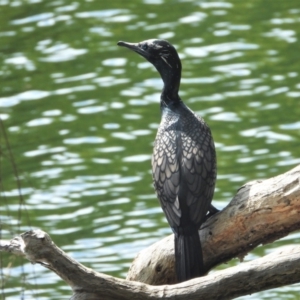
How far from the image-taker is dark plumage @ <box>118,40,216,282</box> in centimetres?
646

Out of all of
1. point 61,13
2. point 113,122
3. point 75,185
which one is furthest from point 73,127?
point 61,13

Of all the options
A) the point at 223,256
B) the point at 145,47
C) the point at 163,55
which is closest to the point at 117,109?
the point at 145,47

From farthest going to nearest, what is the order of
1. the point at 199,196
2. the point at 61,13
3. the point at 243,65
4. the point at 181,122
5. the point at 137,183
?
1. the point at 61,13
2. the point at 243,65
3. the point at 137,183
4. the point at 181,122
5. the point at 199,196

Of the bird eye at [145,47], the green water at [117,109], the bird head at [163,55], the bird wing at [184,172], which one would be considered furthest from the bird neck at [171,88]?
the green water at [117,109]

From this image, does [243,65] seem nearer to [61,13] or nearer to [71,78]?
[71,78]

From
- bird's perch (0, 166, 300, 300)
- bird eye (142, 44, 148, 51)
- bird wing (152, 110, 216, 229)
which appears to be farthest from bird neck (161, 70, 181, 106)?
bird's perch (0, 166, 300, 300)

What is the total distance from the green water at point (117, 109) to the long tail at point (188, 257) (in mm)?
2903

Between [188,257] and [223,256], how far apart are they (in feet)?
0.97

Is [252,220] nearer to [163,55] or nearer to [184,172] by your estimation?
[184,172]

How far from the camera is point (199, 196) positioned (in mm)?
6598

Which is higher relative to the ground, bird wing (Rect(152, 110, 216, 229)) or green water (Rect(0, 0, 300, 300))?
bird wing (Rect(152, 110, 216, 229))

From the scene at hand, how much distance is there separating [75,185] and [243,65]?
2.98 m

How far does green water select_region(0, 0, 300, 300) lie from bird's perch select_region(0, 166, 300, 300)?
257cm

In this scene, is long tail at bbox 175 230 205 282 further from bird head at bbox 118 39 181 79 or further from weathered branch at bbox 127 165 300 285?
bird head at bbox 118 39 181 79
